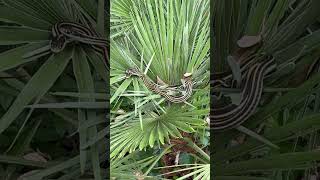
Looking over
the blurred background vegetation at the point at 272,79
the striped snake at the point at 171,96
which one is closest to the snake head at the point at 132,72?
the striped snake at the point at 171,96

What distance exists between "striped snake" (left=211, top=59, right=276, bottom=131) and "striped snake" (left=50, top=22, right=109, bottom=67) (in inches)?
13.6

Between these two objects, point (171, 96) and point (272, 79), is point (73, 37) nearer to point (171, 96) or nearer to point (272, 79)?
point (171, 96)

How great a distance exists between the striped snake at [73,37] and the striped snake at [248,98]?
0.35 meters

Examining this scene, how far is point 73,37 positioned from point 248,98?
1.57 feet

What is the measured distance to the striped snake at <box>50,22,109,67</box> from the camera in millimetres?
1216

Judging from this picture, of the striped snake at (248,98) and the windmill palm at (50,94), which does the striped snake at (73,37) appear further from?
the striped snake at (248,98)

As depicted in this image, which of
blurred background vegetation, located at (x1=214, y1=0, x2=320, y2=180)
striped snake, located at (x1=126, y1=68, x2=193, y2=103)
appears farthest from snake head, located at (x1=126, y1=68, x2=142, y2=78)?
blurred background vegetation, located at (x1=214, y1=0, x2=320, y2=180)

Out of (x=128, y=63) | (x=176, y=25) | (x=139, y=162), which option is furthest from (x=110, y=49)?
(x=139, y=162)

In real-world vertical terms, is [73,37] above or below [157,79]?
above

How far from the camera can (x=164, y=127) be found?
1.34 meters

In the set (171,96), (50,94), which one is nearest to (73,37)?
(50,94)

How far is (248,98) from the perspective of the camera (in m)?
1.30

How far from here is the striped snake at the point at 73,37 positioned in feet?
3.99

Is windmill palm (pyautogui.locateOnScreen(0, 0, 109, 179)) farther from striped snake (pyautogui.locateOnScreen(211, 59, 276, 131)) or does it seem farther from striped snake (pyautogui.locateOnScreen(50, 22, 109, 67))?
striped snake (pyautogui.locateOnScreen(211, 59, 276, 131))
